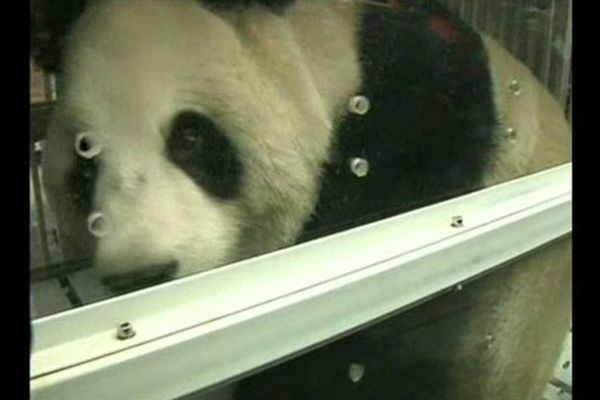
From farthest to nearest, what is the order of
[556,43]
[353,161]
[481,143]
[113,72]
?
[556,43] < [481,143] < [353,161] < [113,72]

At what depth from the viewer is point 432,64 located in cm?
102

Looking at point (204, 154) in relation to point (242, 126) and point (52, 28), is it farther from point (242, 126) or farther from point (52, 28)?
point (52, 28)

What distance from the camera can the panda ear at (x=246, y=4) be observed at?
810 mm

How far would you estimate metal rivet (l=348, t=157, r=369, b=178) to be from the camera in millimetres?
943

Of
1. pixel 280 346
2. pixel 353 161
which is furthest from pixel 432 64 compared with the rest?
pixel 280 346

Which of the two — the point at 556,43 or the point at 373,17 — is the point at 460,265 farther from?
the point at 556,43

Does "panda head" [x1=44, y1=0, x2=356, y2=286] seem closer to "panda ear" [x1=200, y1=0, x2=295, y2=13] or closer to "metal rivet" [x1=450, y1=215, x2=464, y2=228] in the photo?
"panda ear" [x1=200, y1=0, x2=295, y2=13]

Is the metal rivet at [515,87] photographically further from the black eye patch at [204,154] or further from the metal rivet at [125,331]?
the metal rivet at [125,331]

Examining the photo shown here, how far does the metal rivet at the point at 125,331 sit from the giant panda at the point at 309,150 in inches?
2.4

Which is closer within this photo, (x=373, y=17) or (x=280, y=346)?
(x=280, y=346)

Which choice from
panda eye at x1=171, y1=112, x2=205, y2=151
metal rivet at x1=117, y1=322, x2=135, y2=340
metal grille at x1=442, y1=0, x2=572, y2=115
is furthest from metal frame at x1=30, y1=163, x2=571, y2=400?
metal grille at x1=442, y1=0, x2=572, y2=115

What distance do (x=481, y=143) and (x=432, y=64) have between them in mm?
148
